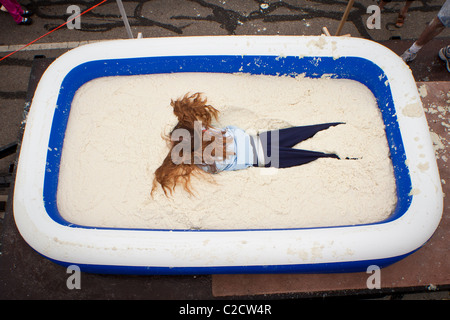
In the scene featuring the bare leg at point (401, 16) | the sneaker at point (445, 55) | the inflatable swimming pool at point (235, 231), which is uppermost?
the bare leg at point (401, 16)

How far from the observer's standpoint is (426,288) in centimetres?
170

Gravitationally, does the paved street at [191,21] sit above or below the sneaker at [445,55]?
above

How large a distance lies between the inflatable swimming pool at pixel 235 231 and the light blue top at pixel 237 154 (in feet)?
1.45

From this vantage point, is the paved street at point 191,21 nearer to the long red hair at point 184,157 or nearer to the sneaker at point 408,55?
the sneaker at point 408,55

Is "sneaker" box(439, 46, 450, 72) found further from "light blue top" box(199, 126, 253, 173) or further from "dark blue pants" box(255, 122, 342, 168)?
"light blue top" box(199, 126, 253, 173)

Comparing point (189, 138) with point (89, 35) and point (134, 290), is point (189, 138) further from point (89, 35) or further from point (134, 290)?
point (89, 35)

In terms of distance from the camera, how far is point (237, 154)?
1.84 m

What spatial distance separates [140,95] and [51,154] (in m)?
0.70

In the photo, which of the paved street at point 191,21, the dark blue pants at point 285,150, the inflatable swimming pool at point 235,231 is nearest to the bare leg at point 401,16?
the paved street at point 191,21

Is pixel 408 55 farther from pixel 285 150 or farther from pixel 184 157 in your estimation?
pixel 184 157

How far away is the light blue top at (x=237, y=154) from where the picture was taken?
1.82m

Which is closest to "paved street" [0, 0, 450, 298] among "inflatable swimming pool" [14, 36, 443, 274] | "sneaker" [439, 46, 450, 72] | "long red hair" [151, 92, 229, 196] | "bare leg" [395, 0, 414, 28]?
"bare leg" [395, 0, 414, 28]

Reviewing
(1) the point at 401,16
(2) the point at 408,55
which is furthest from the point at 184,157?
(1) the point at 401,16
